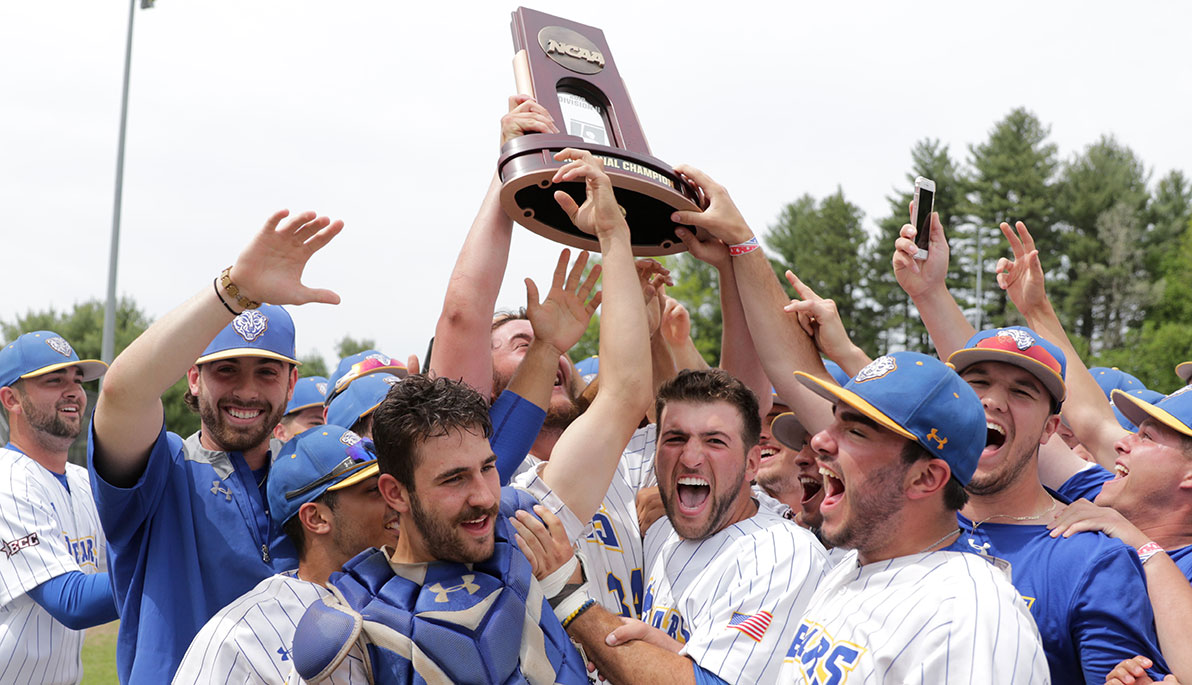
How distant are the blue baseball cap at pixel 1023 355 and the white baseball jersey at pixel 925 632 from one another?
4.18 feet

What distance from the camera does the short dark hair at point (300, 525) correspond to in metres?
3.49

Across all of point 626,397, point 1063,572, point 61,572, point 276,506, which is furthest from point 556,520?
point 61,572

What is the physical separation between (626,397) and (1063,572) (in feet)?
5.19

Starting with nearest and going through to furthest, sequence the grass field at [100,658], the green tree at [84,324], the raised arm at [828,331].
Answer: the raised arm at [828,331] < the grass field at [100,658] < the green tree at [84,324]

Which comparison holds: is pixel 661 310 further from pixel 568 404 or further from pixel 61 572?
pixel 61 572

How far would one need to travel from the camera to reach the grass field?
33.2 ft

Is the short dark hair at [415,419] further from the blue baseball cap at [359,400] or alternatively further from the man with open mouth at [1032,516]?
the blue baseball cap at [359,400]

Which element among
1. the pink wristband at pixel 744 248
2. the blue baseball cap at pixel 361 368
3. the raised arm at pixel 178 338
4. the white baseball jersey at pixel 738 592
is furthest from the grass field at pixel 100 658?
the pink wristband at pixel 744 248

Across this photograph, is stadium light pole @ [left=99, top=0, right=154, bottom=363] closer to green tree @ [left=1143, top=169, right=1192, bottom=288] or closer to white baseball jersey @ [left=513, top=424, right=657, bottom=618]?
white baseball jersey @ [left=513, top=424, right=657, bottom=618]

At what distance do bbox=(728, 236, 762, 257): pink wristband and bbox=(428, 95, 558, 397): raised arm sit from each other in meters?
0.96

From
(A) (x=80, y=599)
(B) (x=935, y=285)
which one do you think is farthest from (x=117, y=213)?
(B) (x=935, y=285)

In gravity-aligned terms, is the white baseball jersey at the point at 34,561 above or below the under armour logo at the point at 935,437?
below

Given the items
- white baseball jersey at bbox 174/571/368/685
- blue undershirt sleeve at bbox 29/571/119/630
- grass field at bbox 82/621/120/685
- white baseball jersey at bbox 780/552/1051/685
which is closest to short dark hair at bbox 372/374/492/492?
white baseball jersey at bbox 174/571/368/685

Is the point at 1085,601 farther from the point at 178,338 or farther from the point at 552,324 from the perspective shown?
the point at 178,338
